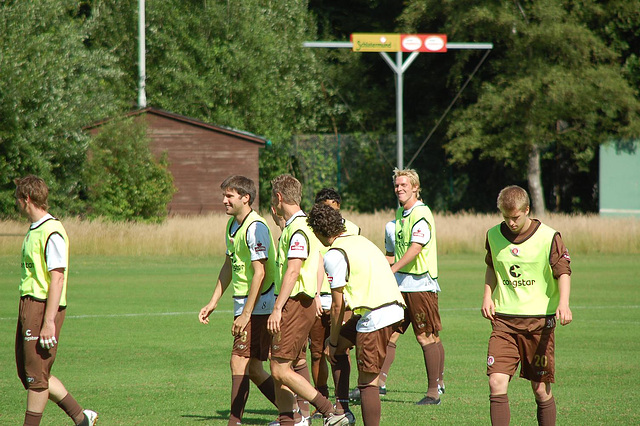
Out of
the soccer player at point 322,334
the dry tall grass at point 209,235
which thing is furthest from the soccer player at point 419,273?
the dry tall grass at point 209,235

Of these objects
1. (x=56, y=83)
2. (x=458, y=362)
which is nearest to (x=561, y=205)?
(x=56, y=83)

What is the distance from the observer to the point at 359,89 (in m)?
47.0

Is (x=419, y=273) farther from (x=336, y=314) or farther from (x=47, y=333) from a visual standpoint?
(x=47, y=333)

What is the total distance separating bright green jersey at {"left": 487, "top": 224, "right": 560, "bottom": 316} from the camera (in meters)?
→ 6.59

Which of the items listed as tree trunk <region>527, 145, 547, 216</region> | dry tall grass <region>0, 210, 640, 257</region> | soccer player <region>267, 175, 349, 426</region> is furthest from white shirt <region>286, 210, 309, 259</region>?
tree trunk <region>527, 145, 547, 216</region>

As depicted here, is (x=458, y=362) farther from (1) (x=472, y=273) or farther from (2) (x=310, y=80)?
(2) (x=310, y=80)

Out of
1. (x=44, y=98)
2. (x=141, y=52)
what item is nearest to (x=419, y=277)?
(x=44, y=98)

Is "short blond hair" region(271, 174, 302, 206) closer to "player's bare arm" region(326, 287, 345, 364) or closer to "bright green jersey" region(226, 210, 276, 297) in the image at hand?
"bright green jersey" region(226, 210, 276, 297)

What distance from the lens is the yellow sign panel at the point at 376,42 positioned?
3241 cm

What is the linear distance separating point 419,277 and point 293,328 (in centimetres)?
229

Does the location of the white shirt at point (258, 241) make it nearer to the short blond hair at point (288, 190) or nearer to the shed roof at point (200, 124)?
the short blond hair at point (288, 190)

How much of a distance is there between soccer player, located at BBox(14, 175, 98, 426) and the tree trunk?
35289mm

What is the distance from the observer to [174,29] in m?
43.9

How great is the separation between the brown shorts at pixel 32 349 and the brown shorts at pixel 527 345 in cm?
323
